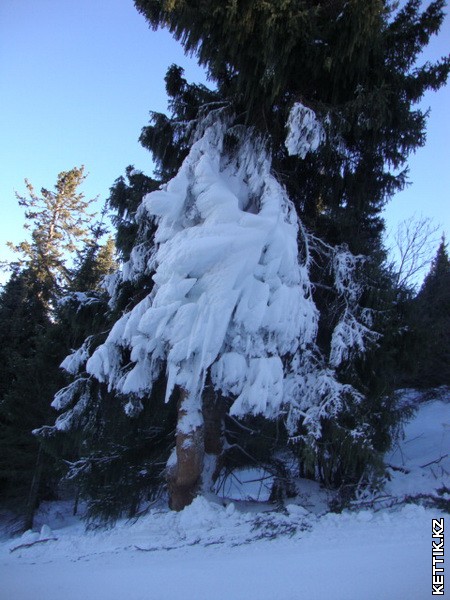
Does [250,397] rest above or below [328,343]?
below

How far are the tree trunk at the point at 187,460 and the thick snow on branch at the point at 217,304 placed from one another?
699 millimetres

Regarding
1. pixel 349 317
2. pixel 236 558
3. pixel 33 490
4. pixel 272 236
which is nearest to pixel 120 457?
pixel 236 558

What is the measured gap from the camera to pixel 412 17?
22.9 ft

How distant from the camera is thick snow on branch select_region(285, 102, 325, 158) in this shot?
601 cm

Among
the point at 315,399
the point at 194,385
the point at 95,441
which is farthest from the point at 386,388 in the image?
the point at 95,441

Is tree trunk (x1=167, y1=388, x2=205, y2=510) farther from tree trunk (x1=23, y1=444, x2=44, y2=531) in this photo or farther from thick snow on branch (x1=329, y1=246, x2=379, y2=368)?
tree trunk (x1=23, y1=444, x2=44, y2=531)

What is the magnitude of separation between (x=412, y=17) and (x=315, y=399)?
6991 mm

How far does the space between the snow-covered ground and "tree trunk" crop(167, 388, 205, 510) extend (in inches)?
11.9

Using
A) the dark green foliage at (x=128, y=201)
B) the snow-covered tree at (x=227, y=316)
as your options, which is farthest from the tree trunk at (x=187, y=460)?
the dark green foliage at (x=128, y=201)

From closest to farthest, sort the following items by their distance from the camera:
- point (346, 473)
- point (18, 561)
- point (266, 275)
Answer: point (18, 561) → point (266, 275) → point (346, 473)

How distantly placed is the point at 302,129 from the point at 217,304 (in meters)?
3.18

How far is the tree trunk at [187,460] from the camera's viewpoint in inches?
227

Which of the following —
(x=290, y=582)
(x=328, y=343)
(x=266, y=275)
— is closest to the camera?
(x=290, y=582)

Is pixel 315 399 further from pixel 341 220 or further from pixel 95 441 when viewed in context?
pixel 95 441
